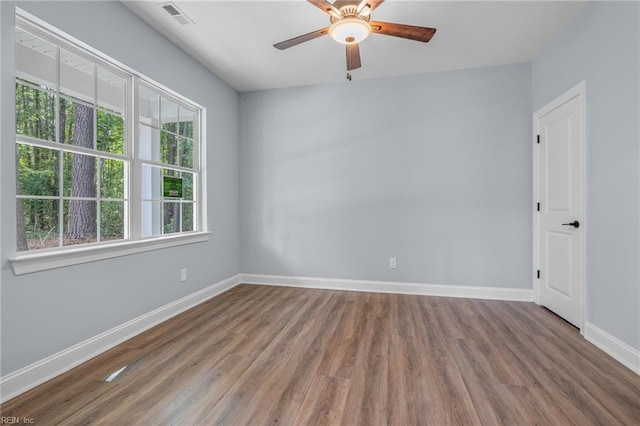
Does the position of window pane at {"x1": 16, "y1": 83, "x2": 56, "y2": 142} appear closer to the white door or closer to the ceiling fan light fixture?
the ceiling fan light fixture

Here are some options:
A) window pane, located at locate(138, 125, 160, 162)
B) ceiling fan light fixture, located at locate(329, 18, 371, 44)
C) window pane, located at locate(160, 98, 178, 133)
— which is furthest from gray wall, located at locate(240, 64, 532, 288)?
ceiling fan light fixture, located at locate(329, 18, 371, 44)

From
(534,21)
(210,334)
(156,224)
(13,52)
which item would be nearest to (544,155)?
(534,21)

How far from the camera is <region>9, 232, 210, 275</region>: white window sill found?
180cm

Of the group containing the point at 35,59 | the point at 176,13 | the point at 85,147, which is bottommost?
the point at 85,147

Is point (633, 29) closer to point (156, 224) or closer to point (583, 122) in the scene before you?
point (583, 122)

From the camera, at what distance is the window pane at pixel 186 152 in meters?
3.43

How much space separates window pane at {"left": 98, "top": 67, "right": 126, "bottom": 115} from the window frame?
37 mm

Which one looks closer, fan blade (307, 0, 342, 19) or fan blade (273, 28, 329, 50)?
fan blade (307, 0, 342, 19)

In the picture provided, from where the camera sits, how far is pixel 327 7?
2031mm

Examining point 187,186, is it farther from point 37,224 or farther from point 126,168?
point 37,224

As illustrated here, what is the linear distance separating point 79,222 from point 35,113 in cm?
82

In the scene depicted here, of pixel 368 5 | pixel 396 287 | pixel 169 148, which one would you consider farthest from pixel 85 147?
pixel 396 287

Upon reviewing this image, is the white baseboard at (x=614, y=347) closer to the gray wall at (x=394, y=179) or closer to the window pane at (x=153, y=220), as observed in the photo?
the gray wall at (x=394, y=179)

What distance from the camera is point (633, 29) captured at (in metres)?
2.04
